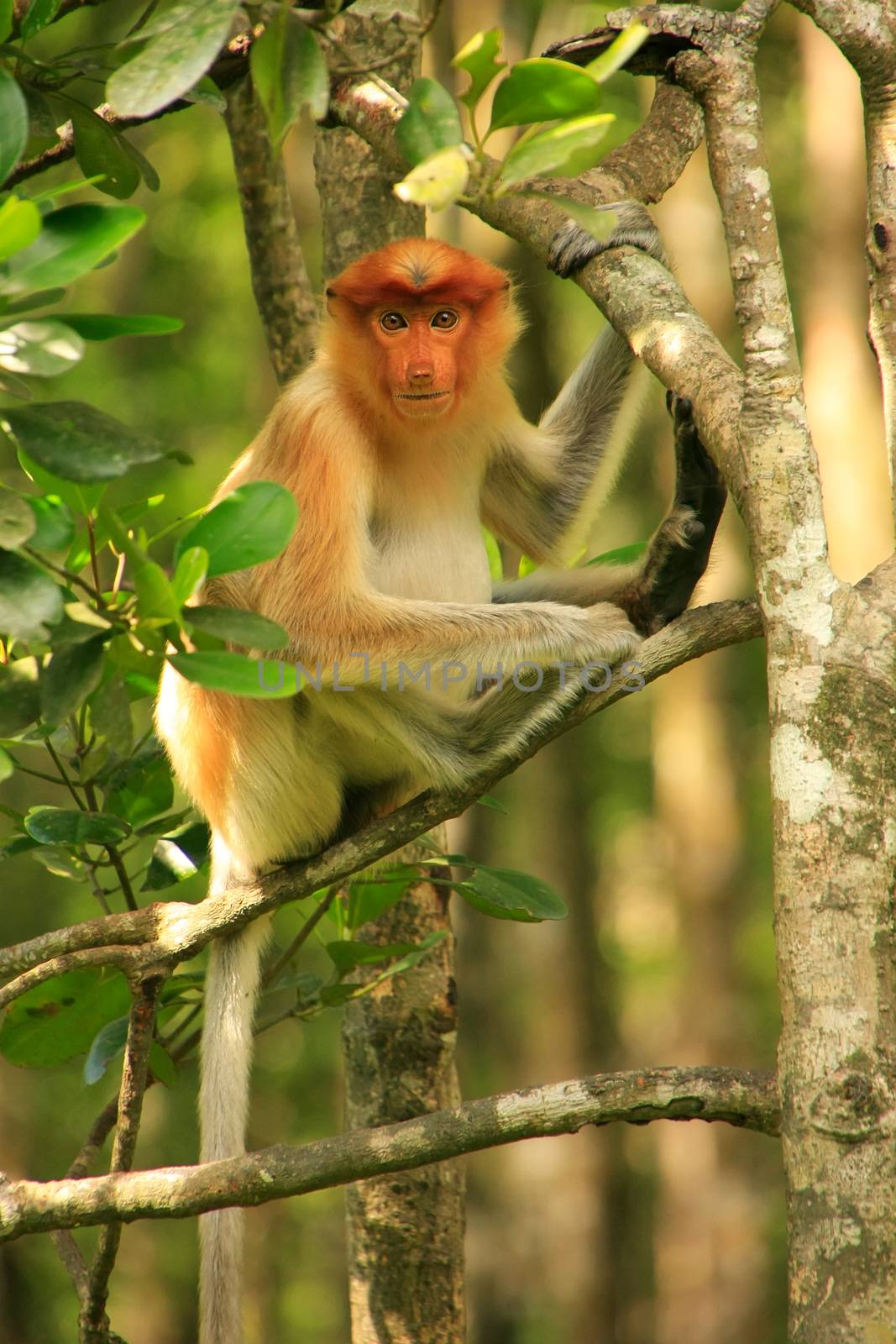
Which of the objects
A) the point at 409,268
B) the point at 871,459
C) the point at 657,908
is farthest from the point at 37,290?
the point at 657,908

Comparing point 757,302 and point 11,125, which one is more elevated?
point 757,302

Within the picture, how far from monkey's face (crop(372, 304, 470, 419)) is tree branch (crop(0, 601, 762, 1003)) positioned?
37.6 inches

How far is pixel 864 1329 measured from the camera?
169 centimetres

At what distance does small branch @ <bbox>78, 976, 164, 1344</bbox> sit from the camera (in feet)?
8.65

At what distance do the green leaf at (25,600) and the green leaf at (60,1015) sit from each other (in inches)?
63.5

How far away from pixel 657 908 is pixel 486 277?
1143 cm

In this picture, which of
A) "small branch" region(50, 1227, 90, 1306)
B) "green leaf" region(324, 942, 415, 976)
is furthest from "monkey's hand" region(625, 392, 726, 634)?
"small branch" region(50, 1227, 90, 1306)

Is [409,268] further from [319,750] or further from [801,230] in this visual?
[801,230]

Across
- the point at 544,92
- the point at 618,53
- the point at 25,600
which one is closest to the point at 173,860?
the point at 25,600

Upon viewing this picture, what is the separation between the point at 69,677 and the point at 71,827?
1048mm

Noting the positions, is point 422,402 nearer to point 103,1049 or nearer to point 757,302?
point 757,302

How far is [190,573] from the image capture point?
1.86 m

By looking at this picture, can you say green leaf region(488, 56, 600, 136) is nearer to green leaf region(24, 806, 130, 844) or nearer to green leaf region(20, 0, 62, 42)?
green leaf region(20, 0, 62, 42)

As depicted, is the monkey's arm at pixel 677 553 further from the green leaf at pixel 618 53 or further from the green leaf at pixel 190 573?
the green leaf at pixel 190 573
